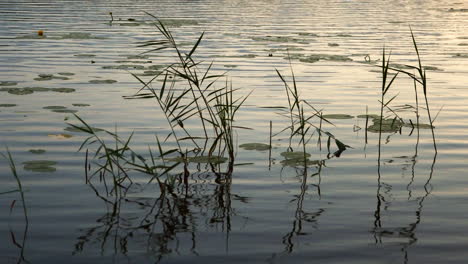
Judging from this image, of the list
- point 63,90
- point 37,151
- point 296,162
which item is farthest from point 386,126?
point 63,90

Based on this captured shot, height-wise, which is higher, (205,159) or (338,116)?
(205,159)

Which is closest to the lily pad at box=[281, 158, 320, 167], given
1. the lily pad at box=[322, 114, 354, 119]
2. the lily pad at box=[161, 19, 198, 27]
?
the lily pad at box=[322, 114, 354, 119]

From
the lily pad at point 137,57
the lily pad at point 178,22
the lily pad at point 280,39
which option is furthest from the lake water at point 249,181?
the lily pad at point 178,22

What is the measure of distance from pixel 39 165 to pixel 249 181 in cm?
205

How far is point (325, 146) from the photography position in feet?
28.1

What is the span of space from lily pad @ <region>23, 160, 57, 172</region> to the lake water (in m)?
0.03

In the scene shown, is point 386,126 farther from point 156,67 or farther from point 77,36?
point 77,36

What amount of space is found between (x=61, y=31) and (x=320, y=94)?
45.2ft

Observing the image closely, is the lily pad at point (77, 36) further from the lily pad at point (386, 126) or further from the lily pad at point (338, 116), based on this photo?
the lily pad at point (386, 126)

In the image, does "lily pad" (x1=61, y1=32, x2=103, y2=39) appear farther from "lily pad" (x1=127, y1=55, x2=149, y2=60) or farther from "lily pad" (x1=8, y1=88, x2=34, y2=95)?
"lily pad" (x1=8, y1=88, x2=34, y2=95)

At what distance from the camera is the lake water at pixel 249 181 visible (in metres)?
5.31

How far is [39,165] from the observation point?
7445 mm

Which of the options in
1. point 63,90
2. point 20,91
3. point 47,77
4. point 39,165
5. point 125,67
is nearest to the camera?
point 39,165

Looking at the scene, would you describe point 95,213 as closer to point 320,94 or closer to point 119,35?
point 320,94
